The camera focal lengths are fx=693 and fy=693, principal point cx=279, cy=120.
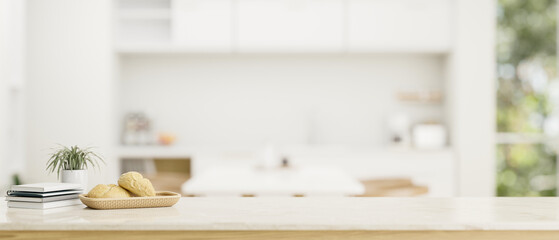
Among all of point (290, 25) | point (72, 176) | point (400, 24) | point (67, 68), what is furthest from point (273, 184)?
point (67, 68)

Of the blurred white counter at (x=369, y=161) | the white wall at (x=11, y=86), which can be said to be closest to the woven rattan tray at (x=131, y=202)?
the white wall at (x=11, y=86)

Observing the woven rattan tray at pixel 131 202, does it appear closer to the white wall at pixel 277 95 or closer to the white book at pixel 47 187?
the white book at pixel 47 187

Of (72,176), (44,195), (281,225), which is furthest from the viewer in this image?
(72,176)

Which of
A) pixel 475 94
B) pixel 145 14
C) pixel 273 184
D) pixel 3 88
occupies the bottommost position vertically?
pixel 273 184

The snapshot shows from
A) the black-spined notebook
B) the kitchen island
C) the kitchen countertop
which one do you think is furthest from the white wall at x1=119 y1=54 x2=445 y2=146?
the kitchen island

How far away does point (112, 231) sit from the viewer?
1929 millimetres

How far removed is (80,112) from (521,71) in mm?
3941

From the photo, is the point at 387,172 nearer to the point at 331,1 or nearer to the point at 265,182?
the point at 331,1

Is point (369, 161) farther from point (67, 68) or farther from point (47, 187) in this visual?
point (47, 187)

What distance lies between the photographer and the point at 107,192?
2.19 metres

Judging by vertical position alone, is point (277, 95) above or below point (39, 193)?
above

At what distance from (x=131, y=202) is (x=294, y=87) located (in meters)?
4.38

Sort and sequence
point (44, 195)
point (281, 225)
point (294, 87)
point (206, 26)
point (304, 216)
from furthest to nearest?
point (294, 87)
point (206, 26)
point (44, 195)
point (304, 216)
point (281, 225)

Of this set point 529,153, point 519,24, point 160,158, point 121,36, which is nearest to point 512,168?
point 529,153
